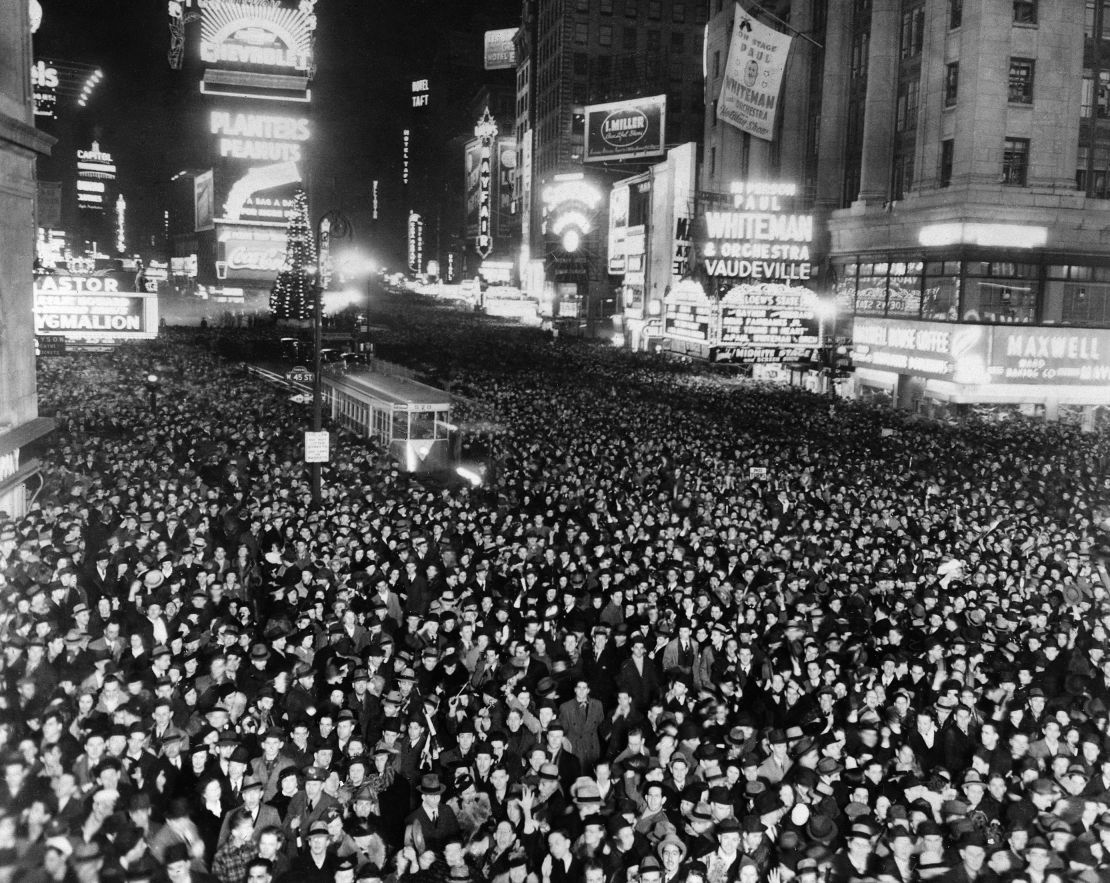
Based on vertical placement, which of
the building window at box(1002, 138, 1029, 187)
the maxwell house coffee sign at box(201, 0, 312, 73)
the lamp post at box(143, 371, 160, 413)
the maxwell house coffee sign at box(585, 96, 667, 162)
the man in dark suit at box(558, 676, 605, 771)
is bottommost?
the man in dark suit at box(558, 676, 605, 771)

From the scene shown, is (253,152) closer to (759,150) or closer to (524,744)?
(759,150)

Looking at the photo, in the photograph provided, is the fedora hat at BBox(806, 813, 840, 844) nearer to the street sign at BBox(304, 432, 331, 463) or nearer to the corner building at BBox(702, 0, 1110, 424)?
the street sign at BBox(304, 432, 331, 463)

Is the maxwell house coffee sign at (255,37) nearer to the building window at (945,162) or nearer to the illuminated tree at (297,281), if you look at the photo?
the illuminated tree at (297,281)

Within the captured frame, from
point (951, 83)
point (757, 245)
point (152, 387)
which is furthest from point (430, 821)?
point (951, 83)

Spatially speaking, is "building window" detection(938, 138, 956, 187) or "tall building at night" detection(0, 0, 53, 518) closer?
"tall building at night" detection(0, 0, 53, 518)

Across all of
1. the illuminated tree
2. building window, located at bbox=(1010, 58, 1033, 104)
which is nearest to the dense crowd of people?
building window, located at bbox=(1010, 58, 1033, 104)

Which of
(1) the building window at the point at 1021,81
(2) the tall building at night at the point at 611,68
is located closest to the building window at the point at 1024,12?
(1) the building window at the point at 1021,81

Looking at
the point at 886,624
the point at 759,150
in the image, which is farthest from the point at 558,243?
the point at 886,624

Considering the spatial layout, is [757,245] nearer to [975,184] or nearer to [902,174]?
[975,184]
